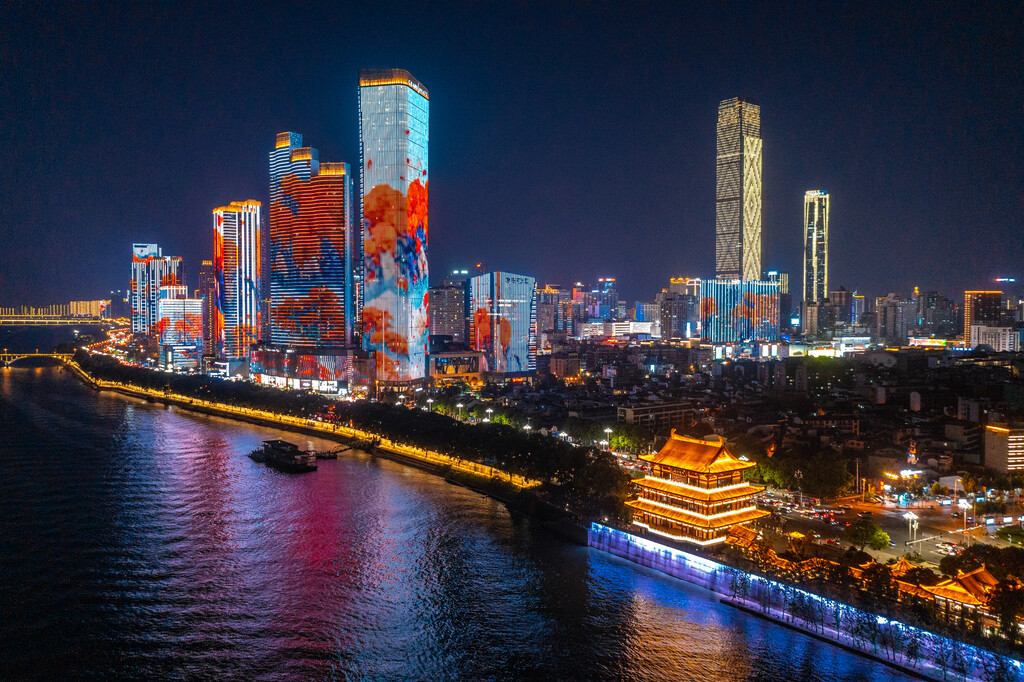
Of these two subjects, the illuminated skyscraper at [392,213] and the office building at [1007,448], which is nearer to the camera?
the office building at [1007,448]

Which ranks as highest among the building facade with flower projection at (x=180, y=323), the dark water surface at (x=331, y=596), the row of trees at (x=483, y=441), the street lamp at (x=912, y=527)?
the building facade with flower projection at (x=180, y=323)

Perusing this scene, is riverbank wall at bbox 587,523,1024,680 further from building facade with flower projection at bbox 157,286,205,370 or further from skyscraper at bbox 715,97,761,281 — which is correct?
skyscraper at bbox 715,97,761,281

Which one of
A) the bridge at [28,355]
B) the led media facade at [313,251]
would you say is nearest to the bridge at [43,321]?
the bridge at [28,355]

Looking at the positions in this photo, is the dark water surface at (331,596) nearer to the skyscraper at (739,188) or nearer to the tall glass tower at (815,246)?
the skyscraper at (739,188)

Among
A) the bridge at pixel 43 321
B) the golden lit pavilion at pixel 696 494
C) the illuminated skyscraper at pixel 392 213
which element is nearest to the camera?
the golden lit pavilion at pixel 696 494

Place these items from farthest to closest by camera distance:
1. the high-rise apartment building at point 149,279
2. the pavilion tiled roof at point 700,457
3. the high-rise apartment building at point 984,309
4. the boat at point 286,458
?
the high-rise apartment building at point 149,279, the high-rise apartment building at point 984,309, the boat at point 286,458, the pavilion tiled roof at point 700,457

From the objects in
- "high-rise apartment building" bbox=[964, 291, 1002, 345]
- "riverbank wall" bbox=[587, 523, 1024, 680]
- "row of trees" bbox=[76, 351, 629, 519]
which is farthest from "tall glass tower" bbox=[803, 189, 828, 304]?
"riverbank wall" bbox=[587, 523, 1024, 680]
